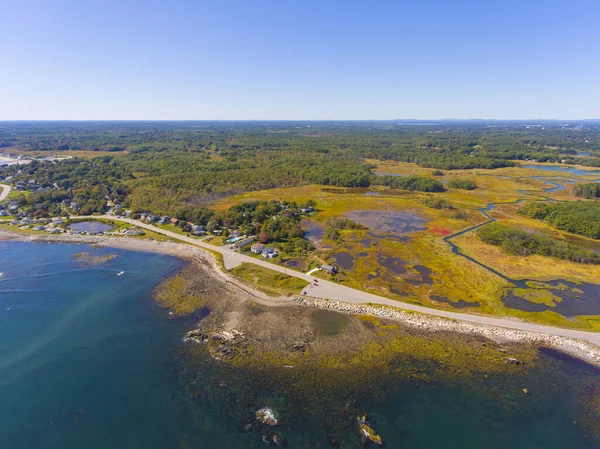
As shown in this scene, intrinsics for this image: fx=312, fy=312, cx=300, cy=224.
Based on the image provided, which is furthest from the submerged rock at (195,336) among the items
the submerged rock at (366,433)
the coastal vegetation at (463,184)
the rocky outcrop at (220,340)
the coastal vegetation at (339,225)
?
the coastal vegetation at (463,184)

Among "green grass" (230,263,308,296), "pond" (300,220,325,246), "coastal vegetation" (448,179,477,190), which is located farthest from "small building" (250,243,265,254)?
"coastal vegetation" (448,179,477,190)

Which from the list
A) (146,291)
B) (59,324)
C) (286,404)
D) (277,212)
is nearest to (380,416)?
(286,404)

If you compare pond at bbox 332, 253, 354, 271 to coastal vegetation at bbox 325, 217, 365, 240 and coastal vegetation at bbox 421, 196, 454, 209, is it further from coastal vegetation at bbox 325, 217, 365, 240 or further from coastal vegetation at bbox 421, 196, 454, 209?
coastal vegetation at bbox 421, 196, 454, 209

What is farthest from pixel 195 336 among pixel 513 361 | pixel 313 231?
pixel 313 231

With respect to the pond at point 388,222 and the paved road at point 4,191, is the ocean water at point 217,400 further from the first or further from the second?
the paved road at point 4,191

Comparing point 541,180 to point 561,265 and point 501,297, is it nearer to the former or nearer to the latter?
point 561,265
